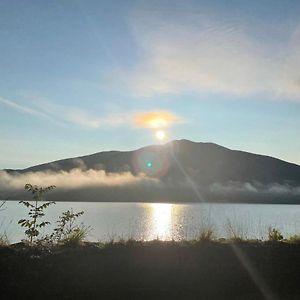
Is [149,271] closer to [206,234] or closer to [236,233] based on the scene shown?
[206,234]

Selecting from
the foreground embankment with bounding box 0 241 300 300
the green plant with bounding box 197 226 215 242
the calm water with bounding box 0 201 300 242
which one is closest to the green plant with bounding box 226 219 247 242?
the calm water with bounding box 0 201 300 242

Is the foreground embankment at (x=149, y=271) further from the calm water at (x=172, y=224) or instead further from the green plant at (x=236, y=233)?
the calm water at (x=172, y=224)

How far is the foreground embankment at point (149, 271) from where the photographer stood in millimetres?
10758

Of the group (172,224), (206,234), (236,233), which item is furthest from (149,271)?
(172,224)

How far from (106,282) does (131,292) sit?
651 mm

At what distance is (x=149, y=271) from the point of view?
11797 millimetres

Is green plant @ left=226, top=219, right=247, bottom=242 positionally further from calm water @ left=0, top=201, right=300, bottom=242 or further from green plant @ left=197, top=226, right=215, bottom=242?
green plant @ left=197, top=226, right=215, bottom=242

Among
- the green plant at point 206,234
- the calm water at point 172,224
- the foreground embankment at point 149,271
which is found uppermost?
the calm water at point 172,224

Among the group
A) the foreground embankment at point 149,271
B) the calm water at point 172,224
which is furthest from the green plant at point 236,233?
the foreground embankment at point 149,271

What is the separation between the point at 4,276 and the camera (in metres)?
10.8

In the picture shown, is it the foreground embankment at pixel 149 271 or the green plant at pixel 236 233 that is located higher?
the green plant at pixel 236 233

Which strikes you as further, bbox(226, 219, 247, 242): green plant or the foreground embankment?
bbox(226, 219, 247, 242): green plant

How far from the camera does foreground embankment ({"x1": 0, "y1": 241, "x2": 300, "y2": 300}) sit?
1076 centimetres

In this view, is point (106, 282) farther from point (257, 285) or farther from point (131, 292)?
point (257, 285)
